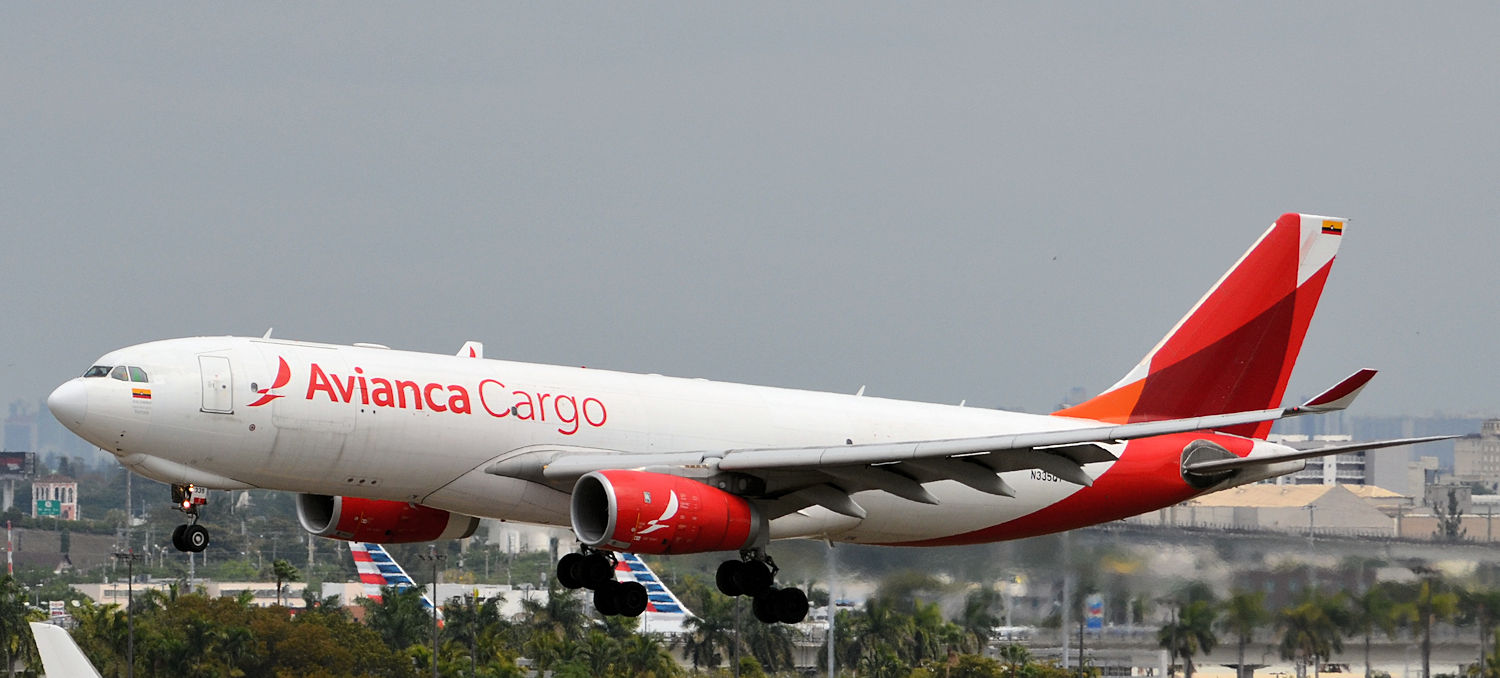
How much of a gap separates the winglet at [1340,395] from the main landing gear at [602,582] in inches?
409

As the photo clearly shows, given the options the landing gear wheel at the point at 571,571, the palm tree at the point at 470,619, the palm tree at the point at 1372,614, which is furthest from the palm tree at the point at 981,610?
the palm tree at the point at 470,619

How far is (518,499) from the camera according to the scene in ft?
92.6

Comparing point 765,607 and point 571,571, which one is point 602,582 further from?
point 765,607

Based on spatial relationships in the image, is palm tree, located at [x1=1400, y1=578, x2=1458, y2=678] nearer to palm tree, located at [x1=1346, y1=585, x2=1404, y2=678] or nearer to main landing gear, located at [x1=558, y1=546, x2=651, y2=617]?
palm tree, located at [x1=1346, y1=585, x2=1404, y2=678]

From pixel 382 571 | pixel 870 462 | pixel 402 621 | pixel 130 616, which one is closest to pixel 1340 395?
pixel 870 462

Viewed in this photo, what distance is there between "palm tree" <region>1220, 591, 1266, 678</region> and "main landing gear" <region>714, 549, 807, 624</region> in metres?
13.7

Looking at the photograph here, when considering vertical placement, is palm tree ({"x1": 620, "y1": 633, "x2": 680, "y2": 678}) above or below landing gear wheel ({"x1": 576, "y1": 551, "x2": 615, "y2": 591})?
below

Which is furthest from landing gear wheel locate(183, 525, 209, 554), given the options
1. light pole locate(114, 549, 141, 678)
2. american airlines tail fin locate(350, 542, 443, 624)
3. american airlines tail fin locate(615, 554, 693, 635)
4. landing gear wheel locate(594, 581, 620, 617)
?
american airlines tail fin locate(350, 542, 443, 624)

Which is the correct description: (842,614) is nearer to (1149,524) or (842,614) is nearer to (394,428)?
(1149,524)

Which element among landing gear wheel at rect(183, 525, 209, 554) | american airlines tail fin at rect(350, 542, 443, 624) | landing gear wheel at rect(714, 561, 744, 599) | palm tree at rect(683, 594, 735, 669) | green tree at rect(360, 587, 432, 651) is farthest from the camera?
american airlines tail fin at rect(350, 542, 443, 624)

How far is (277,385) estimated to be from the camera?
26453mm

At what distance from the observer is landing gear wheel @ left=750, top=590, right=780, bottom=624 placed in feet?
97.5

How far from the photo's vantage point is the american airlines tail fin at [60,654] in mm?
38438

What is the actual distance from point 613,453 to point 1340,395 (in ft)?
32.7
